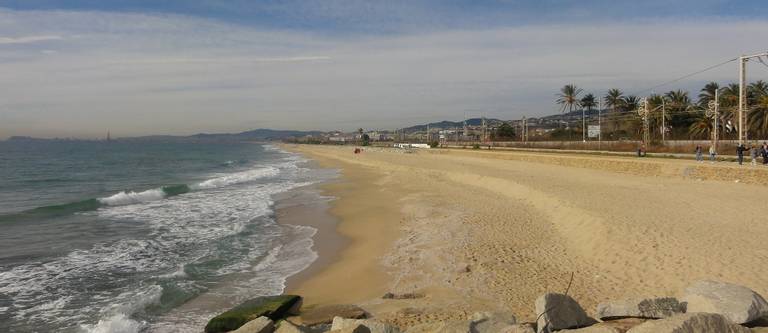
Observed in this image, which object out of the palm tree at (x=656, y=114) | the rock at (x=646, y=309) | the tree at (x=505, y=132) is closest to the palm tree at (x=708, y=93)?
the palm tree at (x=656, y=114)

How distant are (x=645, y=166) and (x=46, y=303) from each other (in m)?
23.5

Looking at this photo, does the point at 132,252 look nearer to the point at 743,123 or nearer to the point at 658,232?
the point at 658,232

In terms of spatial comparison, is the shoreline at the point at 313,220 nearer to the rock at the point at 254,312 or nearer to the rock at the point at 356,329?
the rock at the point at 254,312

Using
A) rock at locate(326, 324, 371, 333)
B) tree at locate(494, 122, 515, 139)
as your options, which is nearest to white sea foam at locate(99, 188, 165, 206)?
rock at locate(326, 324, 371, 333)

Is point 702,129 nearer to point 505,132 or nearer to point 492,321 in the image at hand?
point 505,132

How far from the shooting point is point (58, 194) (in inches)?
1080

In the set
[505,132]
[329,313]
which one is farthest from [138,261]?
[505,132]

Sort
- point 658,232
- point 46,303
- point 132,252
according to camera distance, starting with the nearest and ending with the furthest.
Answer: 1. point 46,303
2. point 658,232
3. point 132,252

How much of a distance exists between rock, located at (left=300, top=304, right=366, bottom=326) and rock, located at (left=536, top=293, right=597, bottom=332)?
286cm

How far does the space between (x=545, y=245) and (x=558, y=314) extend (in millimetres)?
6387

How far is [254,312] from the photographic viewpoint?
23.2 ft

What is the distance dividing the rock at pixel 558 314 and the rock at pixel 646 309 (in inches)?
11.9

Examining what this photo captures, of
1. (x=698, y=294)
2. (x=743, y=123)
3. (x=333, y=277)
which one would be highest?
(x=743, y=123)

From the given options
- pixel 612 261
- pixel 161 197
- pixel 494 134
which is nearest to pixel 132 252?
pixel 612 261
